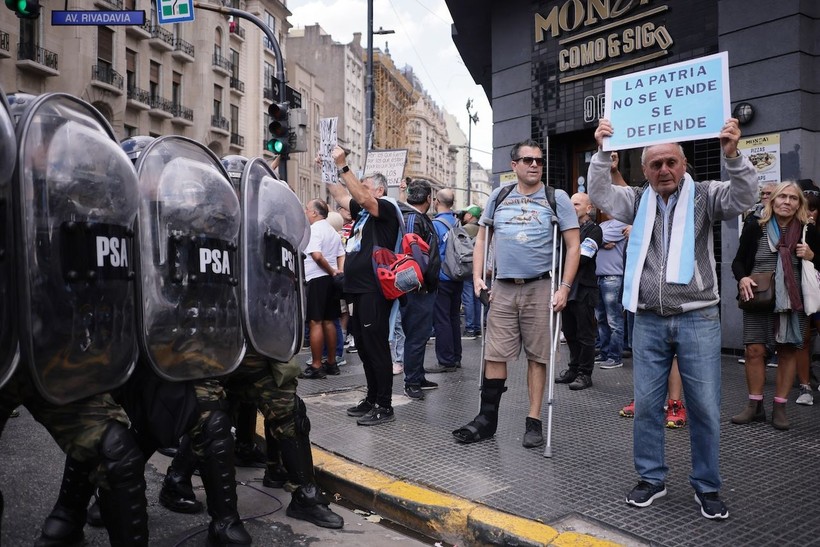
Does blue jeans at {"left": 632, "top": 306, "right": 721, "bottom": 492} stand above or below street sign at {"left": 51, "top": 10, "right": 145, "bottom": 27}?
below

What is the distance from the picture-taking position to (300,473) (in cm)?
353

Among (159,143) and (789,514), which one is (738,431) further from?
(159,143)

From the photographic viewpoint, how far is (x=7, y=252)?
7.00 feet

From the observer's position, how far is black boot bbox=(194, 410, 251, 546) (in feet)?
9.79

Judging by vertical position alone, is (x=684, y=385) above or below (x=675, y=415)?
above

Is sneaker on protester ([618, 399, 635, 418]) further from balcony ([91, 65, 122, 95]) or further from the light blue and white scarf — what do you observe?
balcony ([91, 65, 122, 95])

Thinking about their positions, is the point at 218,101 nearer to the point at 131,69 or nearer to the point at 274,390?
the point at 131,69

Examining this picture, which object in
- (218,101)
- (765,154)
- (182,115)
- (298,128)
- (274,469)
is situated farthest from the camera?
(218,101)

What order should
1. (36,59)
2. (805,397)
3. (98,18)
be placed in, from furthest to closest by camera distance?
(36,59) < (98,18) < (805,397)

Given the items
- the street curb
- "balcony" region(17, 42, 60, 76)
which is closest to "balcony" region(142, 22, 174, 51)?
"balcony" region(17, 42, 60, 76)

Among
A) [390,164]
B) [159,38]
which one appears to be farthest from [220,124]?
[390,164]

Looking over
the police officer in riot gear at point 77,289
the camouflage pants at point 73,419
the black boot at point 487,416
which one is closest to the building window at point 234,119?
the black boot at point 487,416

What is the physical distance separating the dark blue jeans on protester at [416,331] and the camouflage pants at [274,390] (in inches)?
114

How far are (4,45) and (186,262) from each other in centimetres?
2470
